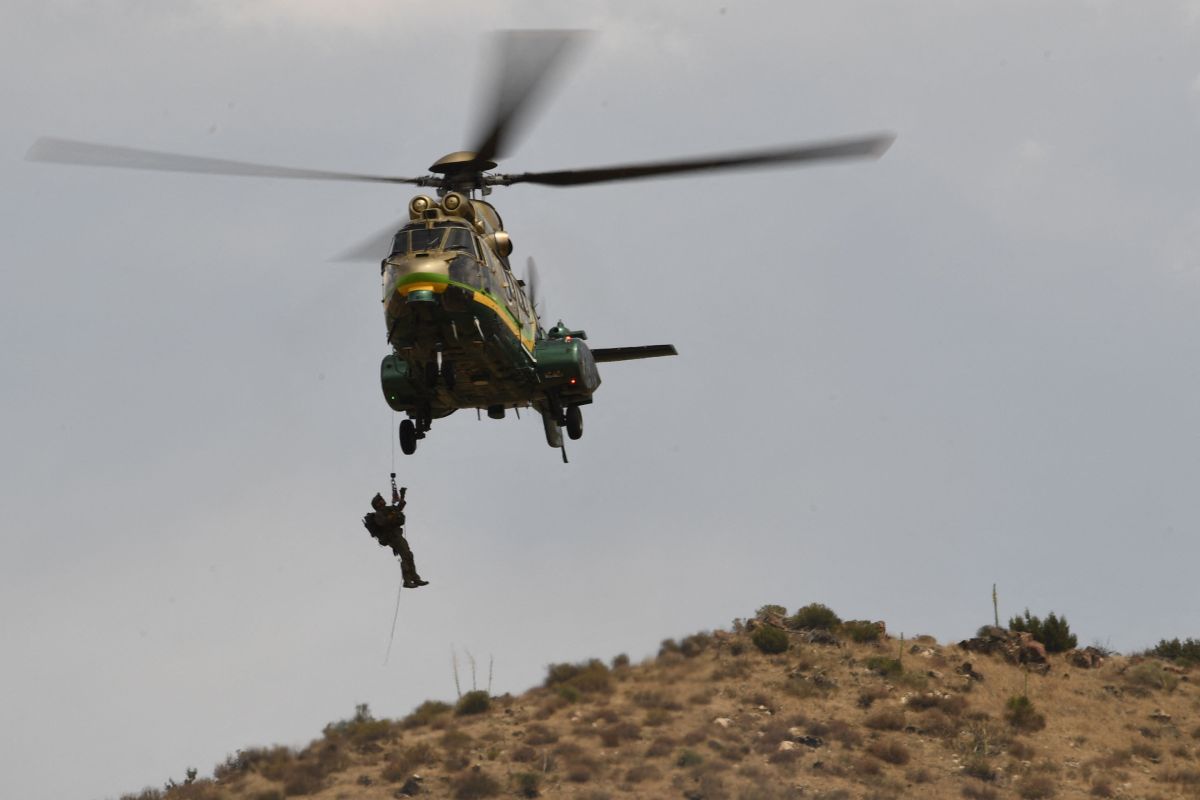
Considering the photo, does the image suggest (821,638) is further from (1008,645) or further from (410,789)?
(410,789)

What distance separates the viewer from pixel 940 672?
44938 mm

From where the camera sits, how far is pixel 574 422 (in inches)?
1079

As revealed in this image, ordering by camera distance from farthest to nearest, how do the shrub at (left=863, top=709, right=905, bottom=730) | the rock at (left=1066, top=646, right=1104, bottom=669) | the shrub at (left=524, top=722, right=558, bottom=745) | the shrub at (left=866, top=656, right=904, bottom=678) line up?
the rock at (left=1066, top=646, right=1104, bottom=669) → the shrub at (left=866, top=656, right=904, bottom=678) → the shrub at (left=524, top=722, right=558, bottom=745) → the shrub at (left=863, top=709, right=905, bottom=730)

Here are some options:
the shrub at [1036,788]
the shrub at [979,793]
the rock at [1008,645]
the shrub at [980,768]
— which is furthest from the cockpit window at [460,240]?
the rock at [1008,645]

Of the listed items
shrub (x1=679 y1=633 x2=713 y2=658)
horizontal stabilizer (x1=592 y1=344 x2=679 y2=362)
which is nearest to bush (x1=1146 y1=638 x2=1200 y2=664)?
shrub (x1=679 y1=633 x2=713 y2=658)

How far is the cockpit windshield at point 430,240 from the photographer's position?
22266mm

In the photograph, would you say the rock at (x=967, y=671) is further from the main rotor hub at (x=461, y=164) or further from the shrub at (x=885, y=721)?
the main rotor hub at (x=461, y=164)

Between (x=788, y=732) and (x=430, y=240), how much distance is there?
76.0 feet

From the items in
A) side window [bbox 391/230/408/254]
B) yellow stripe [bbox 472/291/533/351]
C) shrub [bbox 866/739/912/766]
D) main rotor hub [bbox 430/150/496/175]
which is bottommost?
shrub [bbox 866/739/912/766]

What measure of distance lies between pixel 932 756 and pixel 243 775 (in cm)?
1894

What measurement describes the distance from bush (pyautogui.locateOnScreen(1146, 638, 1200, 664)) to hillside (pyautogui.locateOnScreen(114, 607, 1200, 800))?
1.23m

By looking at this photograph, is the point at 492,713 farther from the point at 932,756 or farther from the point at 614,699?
the point at 932,756

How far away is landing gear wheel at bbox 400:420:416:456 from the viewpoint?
25641 mm

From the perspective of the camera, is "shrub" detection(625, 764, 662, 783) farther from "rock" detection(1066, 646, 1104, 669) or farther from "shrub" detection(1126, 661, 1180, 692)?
"shrub" detection(1126, 661, 1180, 692)
